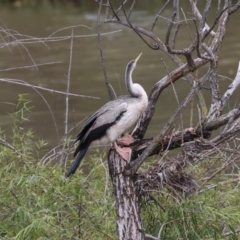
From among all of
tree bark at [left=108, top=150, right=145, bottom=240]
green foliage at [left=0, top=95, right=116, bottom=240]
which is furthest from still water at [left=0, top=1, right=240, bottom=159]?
tree bark at [left=108, top=150, right=145, bottom=240]

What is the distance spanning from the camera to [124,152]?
127 inches

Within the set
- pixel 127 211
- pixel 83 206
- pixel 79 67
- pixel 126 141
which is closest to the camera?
pixel 127 211

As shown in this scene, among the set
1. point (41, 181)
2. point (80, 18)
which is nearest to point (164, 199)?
point (41, 181)

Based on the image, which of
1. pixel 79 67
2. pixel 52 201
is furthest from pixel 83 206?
pixel 79 67

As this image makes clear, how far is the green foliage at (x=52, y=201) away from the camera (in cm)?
335

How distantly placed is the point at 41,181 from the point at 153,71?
731cm

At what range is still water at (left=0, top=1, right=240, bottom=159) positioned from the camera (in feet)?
27.3

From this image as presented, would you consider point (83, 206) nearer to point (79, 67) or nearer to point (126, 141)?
point (126, 141)

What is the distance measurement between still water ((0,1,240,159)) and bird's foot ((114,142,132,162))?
2813mm

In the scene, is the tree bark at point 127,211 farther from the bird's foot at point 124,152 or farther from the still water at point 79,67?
the still water at point 79,67

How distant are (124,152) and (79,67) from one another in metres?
8.43

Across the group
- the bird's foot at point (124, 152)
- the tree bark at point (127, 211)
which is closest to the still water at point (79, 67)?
the bird's foot at point (124, 152)

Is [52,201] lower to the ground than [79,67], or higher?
higher

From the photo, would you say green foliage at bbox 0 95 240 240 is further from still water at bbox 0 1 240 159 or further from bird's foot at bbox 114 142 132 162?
still water at bbox 0 1 240 159
